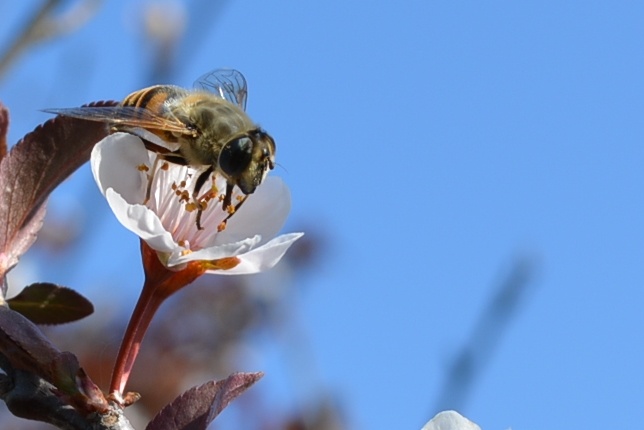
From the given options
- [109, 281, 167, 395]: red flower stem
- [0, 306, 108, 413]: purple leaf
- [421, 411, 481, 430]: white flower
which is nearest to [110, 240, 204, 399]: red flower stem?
[109, 281, 167, 395]: red flower stem

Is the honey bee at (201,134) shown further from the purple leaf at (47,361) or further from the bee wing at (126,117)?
the purple leaf at (47,361)

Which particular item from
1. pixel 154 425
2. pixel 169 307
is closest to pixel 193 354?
pixel 169 307

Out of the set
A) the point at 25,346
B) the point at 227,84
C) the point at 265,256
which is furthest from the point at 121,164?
the point at 227,84

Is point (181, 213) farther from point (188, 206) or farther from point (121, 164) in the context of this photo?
point (121, 164)

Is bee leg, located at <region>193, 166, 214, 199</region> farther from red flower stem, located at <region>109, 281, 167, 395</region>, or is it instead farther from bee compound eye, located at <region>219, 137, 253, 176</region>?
red flower stem, located at <region>109, 281, 167, 395</region>

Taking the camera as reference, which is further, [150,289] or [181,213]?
[181,213]
